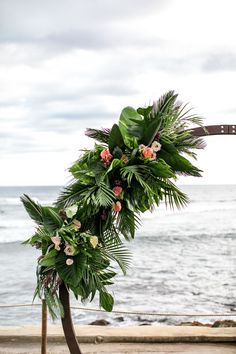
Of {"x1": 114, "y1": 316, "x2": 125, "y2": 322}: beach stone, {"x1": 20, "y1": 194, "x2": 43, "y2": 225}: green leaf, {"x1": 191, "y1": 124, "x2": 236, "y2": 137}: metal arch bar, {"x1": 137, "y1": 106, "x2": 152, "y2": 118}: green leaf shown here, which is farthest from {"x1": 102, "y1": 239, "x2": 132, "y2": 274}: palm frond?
{"x1": 114, "y1": 316, "x2": 125, "y2": 322}: beach stone

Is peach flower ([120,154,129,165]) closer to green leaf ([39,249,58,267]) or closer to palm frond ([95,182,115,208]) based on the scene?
palm frond ([95,182,115,208])

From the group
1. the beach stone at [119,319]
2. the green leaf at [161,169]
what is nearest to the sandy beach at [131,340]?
the green leaf at [161,169]

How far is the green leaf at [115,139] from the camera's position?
2895 millimetres

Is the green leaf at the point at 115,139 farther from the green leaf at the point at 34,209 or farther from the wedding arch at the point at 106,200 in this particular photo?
the green leaf at the point at 34,209

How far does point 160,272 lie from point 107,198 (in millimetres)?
11884

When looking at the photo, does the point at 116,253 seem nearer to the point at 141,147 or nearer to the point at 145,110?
the point at 141,147

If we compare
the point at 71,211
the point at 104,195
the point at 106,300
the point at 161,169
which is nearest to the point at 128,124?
the point at 161,169

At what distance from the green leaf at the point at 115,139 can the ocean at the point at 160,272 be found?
71 cm

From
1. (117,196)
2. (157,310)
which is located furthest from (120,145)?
(157,310)

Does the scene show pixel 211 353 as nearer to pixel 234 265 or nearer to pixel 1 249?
pixel 234 265

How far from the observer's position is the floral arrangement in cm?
283

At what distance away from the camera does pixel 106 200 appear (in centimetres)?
276

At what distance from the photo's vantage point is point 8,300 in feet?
33.3

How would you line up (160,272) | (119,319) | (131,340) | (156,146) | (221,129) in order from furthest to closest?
(160,272) < (119,319) < (131,340) < (221,129) < (156,146)
